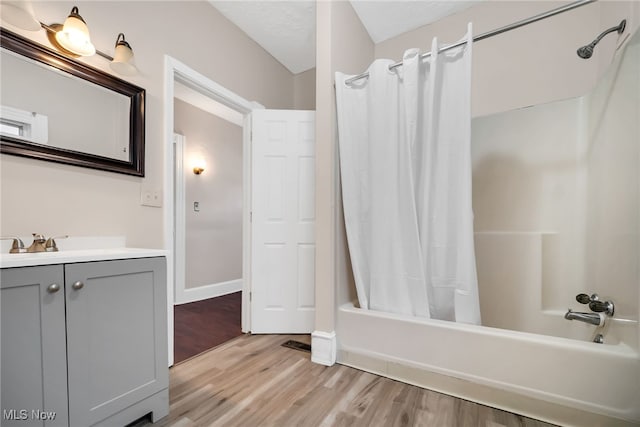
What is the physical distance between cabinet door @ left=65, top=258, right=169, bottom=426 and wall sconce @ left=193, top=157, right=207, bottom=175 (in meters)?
2.44

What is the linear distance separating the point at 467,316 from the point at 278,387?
3.68ft

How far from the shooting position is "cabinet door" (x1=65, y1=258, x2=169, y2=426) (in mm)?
1026

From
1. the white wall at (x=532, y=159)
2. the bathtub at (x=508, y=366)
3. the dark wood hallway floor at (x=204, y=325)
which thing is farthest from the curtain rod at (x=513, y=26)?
the dark wood hallway floor at (x=204, y=325)

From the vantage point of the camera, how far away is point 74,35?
4.27 feet

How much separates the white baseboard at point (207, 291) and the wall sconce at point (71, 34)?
2.54m

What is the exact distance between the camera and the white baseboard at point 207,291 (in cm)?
329

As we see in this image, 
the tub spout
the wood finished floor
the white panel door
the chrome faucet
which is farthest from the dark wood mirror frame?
the tub spout

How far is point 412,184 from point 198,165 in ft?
9.30

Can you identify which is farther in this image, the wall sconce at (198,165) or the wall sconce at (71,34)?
the wall sconce at (198,165)

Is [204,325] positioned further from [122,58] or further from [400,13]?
[400,13]

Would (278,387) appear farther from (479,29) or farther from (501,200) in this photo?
(479,29)

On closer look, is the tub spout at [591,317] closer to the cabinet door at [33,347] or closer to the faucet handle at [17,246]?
the cabinet door at [33,347]

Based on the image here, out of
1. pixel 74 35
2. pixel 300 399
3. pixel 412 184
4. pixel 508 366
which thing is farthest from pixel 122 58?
pixel 508 366

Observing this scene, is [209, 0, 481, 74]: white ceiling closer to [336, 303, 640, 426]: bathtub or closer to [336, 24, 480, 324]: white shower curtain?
[336, 24, 480, 324]: white shower curtain
